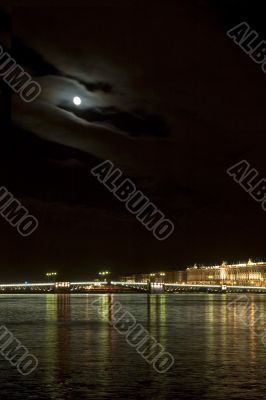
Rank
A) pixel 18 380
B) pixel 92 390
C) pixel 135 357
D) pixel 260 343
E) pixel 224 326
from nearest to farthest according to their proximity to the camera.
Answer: pixel 92 390 → pixel 18 380 → pixel 135 357 → pixel 260 343 → pixel 224 326

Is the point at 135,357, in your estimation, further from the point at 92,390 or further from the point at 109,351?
the point at 92,390

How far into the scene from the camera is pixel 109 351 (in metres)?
30.3

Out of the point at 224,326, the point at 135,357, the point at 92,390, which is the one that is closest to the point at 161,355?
the point at 135,357

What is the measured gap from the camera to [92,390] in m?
19.8

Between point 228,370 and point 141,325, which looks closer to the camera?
point 228,370

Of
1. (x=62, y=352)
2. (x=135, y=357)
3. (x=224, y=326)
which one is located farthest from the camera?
(x=224, y=326)

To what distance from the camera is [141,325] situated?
48.1 m

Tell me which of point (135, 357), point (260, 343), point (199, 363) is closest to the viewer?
point (199, 363)

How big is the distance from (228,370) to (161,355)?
4.93 m

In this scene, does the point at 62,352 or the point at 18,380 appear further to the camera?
the point at 62,352

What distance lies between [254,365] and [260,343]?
8.48 meters

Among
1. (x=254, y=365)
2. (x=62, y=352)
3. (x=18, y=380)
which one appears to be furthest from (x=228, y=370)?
(x=62, y=352)

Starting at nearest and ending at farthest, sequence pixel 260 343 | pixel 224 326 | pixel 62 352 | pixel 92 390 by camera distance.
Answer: pixel 92 390, pixel 62 352, pixel 260 343, pixel 224 326

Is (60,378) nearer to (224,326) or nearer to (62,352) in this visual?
(62,352)
